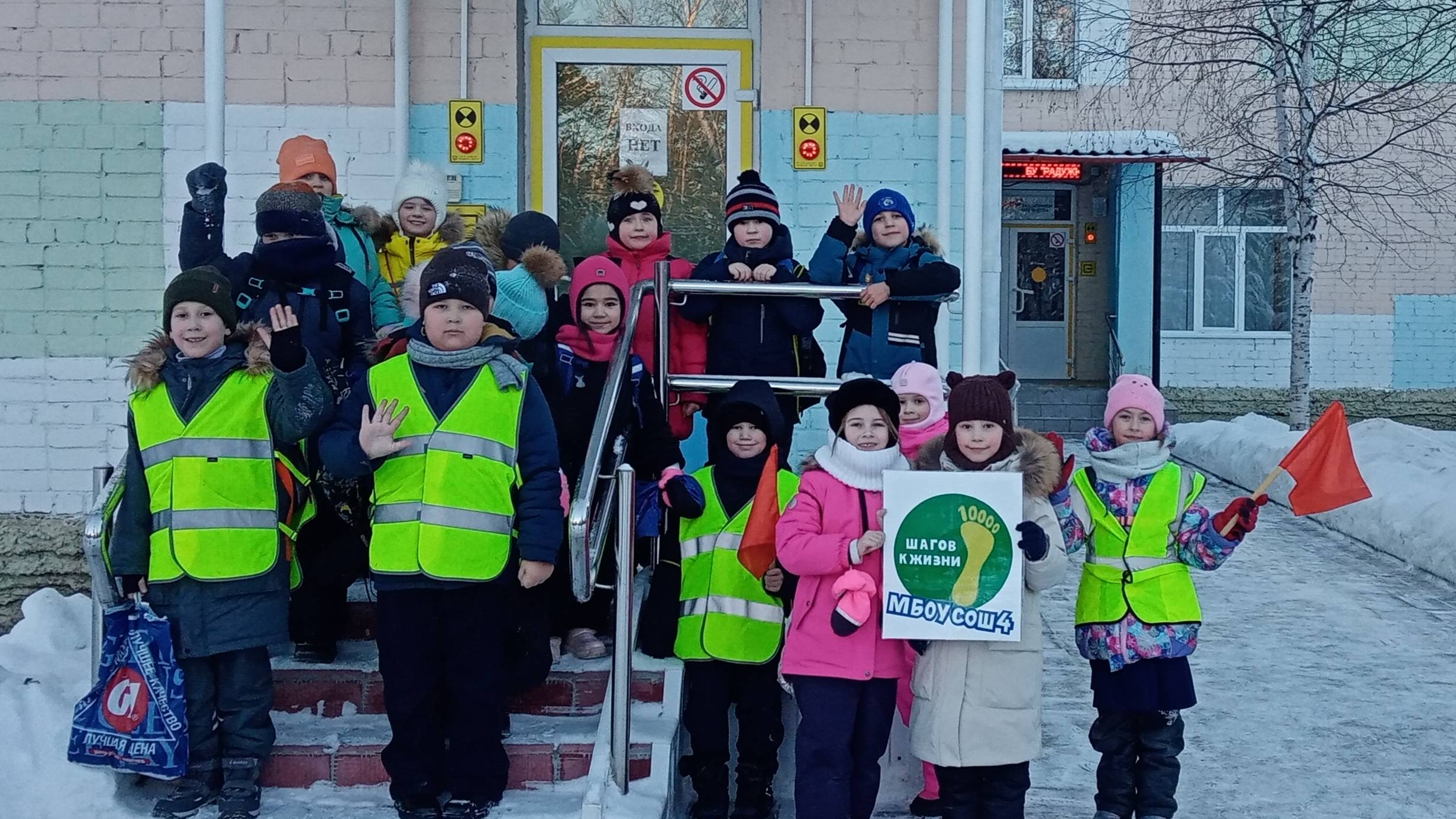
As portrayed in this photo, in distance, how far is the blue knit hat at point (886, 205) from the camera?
4.78 metres

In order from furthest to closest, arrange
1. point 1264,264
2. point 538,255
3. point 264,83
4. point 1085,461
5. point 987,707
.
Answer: point 1264,264 → point 1085,461 → point 264,83 → point 538,255 → point 987,707

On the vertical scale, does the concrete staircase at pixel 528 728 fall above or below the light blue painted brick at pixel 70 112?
below

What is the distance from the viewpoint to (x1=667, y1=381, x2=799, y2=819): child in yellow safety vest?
3980mm

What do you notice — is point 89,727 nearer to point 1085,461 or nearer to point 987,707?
point 987,707

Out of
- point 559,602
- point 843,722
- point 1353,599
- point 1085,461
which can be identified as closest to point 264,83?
point 559,602

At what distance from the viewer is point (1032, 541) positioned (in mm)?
3568

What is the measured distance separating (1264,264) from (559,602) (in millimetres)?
13888

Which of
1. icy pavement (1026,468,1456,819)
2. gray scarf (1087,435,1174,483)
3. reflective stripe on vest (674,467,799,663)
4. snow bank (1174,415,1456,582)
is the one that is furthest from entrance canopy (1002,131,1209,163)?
reflective stripe on vest (674,467,799,663)

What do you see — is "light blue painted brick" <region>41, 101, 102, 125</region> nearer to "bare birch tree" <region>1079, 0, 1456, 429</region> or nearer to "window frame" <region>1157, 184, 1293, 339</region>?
"bare birch tree" <region>1079, 0, 1456, 429</region>

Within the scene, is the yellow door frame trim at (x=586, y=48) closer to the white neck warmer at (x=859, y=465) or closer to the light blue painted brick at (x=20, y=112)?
the light blue painted brick at (x=20, y=112)

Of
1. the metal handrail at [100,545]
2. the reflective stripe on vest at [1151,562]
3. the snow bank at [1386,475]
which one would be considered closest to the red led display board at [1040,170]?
the snow bank at [1386,475]

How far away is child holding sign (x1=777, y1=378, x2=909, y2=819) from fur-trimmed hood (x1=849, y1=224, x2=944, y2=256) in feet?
3.87

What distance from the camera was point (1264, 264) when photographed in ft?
52.5

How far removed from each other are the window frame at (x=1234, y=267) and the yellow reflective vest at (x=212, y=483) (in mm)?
13674
